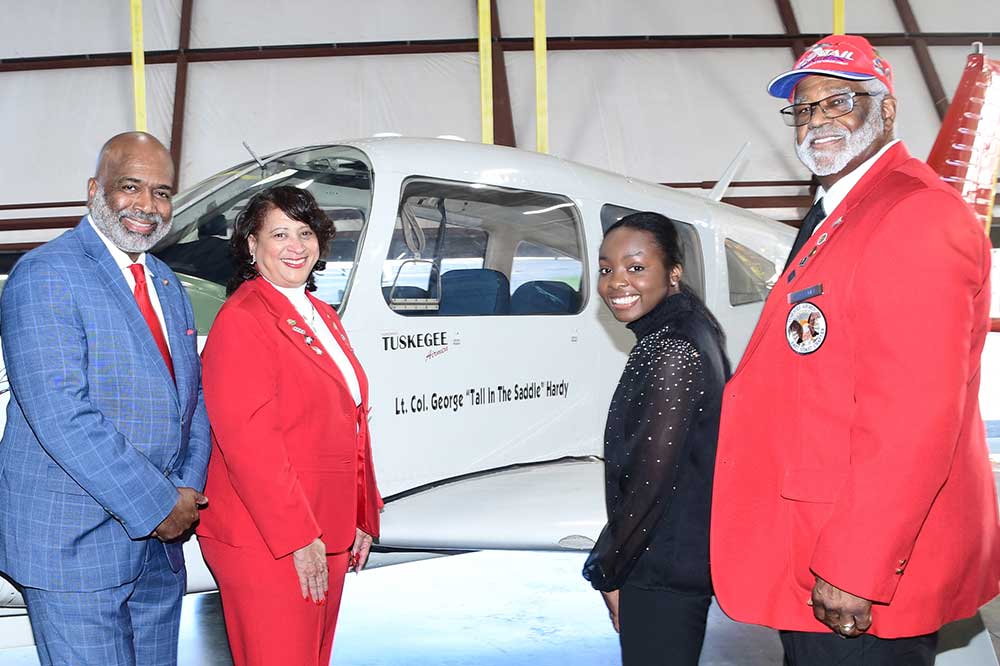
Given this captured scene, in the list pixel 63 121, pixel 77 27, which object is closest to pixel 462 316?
pixel 63 121

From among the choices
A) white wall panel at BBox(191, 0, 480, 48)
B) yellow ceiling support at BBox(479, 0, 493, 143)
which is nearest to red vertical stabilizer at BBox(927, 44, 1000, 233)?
yellow ceiling support at BBox(479, 0, 493, 143)

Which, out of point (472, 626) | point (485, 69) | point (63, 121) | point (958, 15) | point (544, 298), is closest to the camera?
point (544, 298)

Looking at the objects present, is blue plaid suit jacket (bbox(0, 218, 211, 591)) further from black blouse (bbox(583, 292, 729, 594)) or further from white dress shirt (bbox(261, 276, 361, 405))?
black blouse (bbox(583, 292, 729, 594))

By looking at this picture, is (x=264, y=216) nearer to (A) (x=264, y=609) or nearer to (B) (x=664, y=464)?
(A) (x=264, y=609)

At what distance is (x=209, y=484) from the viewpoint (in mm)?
2609

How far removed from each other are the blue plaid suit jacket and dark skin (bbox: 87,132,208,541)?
8 cm

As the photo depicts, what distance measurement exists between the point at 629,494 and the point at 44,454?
1.37 meters

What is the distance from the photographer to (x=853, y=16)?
50.4 feet

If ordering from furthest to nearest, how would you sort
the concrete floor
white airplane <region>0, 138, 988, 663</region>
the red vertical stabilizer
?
the red vertical stabilizer
the concrete floor
white airplane <region>0, 138, 988, 663</region>

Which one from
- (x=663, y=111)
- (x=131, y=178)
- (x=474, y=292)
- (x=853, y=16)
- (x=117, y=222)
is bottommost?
(x=474, y=292)

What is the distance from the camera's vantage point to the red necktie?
2503 mm

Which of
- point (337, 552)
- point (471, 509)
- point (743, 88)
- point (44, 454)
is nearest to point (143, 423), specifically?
point (44, 454)

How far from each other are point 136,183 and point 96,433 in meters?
0.65

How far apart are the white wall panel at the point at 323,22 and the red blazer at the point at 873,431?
1340 cm
